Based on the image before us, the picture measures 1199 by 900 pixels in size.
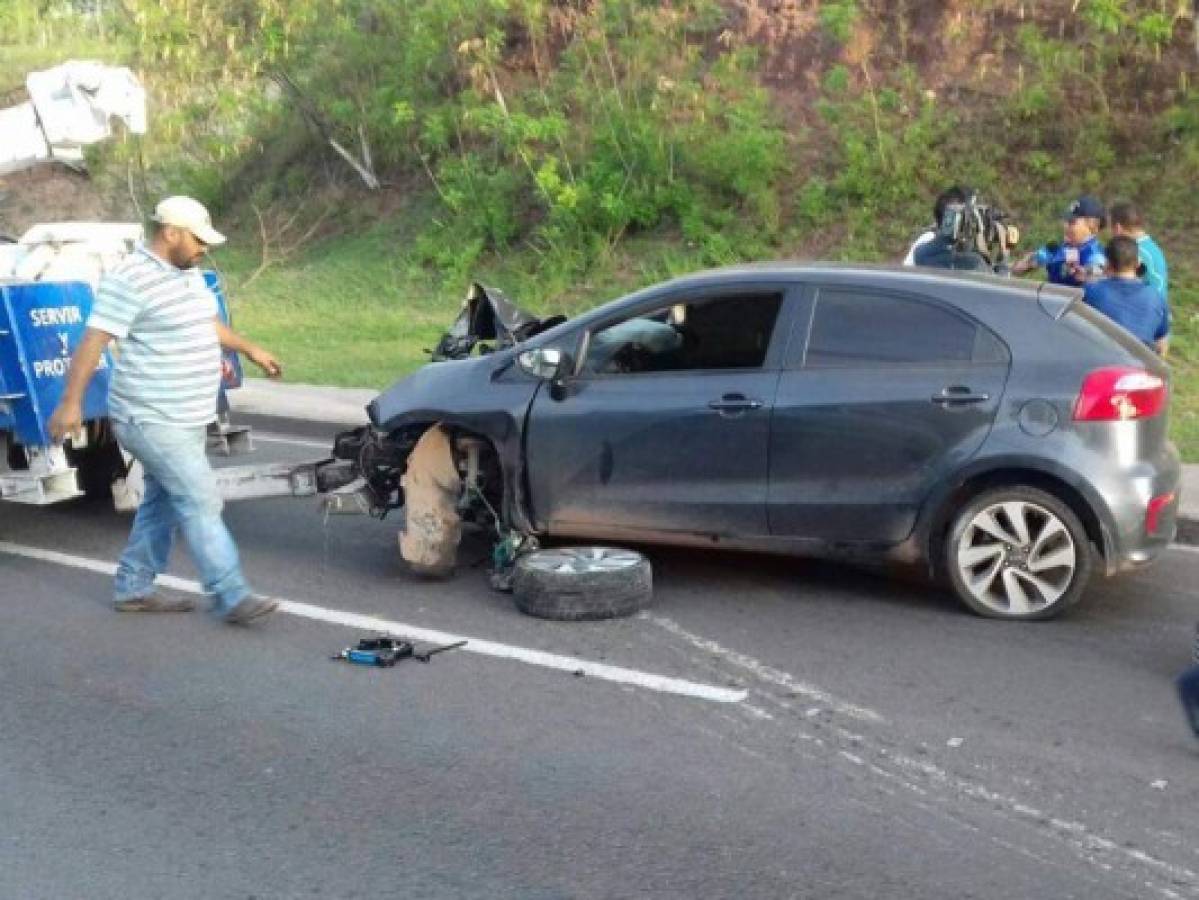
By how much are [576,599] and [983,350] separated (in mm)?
2089

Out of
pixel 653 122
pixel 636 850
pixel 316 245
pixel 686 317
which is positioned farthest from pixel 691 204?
pixel 636 850

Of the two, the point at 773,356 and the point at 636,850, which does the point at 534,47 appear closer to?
the point at 773,356

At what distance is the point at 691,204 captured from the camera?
1842 cm

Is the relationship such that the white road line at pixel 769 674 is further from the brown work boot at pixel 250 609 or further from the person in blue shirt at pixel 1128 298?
the person in blue shirt at pixel 1128 298

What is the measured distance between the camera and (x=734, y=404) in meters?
7.35

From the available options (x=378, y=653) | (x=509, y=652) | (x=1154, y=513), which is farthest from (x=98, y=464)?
(x=1154, y=513)

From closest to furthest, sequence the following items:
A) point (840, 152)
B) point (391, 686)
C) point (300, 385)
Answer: point (391, 686), point (300, 385), point (840, 152)

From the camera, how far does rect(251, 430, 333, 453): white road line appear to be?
12.5m

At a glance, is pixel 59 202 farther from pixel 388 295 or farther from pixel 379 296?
pixel 388 295

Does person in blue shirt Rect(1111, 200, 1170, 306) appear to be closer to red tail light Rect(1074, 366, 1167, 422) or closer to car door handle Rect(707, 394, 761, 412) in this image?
red tail light Rect(1074, 366, 1167, 422)

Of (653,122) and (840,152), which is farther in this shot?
(653,122)

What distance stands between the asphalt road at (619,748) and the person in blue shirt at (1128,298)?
5.04 ft

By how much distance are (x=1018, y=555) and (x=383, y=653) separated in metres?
2.75

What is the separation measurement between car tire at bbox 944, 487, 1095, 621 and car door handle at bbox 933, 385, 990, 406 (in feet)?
1.34
